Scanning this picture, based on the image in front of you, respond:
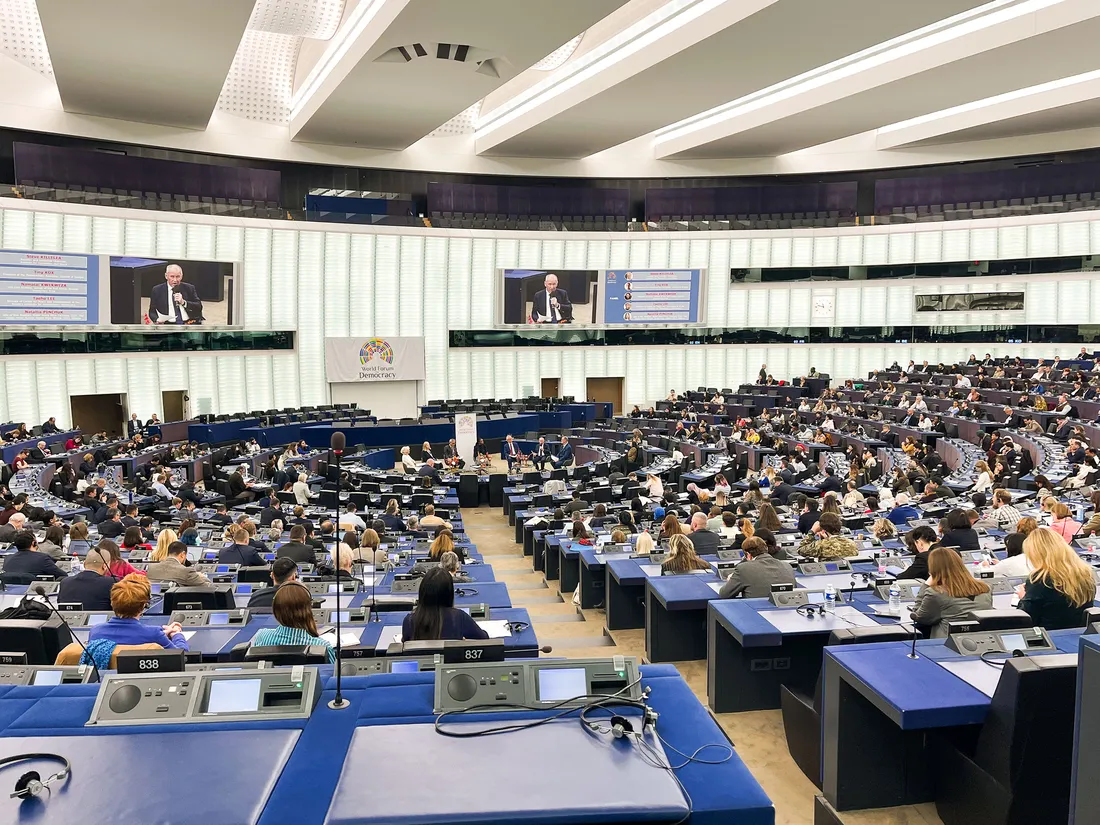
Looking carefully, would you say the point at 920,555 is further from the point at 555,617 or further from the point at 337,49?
the point at 337,49

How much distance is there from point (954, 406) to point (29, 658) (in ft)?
61.5

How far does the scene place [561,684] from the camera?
2953 millimetres

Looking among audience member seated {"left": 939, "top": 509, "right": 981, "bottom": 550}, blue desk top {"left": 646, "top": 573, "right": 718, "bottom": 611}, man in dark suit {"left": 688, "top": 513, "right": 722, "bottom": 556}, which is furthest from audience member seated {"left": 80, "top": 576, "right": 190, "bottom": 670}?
audience member seated {"left": 939, "top": 509, "right": 981, "bottom": 550}

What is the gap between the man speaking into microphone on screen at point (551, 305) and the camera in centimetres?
2903

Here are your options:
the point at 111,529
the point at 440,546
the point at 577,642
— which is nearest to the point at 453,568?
the point at 440,546

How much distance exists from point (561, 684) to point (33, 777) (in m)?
Result: 1.65

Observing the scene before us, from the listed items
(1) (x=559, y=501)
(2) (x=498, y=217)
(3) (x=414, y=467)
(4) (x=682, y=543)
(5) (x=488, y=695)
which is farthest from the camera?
(2) (x=498, y=217)

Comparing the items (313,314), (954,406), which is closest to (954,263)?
(954,406)

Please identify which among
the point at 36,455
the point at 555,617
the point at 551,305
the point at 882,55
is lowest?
the point at 555,617

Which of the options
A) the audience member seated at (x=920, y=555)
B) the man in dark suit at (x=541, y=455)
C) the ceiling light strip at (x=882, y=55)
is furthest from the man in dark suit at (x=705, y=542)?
the ceiling light strip at (x=882, y=55)

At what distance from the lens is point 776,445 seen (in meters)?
17.4

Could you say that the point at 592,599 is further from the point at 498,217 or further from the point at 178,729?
the point at 498,217

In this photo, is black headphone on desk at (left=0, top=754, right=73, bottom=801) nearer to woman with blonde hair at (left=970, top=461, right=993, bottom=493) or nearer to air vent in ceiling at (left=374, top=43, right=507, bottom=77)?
woman with blonde hair at (left=970, top=461, right=993, bottom=493)

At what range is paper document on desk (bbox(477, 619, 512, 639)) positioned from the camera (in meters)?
4.86
